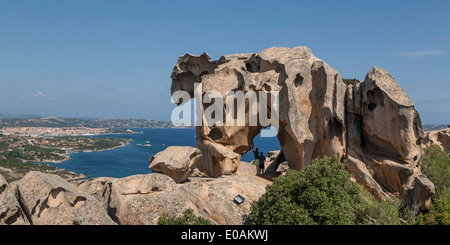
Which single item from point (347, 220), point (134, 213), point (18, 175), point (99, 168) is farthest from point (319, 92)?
point (99, 168)

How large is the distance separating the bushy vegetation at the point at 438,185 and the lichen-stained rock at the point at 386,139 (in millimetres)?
1013

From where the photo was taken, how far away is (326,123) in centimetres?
2631

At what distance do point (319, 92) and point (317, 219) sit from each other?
1435 cm

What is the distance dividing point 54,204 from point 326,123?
1964cm

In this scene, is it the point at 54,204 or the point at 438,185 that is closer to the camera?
the point at 54,204

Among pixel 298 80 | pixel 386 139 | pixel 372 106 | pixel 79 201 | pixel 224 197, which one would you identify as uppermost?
pixel 298 80

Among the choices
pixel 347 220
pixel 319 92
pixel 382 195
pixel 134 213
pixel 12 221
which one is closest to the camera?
pixel 12 221

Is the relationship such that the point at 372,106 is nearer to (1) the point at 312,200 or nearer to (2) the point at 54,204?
(1) the point at 312,200

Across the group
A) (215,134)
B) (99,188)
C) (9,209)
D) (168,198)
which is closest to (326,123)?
(215,134)

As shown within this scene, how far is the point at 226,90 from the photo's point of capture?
2866cm

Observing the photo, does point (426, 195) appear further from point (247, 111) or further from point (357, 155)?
point (247, 111)

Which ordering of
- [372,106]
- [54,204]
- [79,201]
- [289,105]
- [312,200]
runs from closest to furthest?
[312,200] → [54,204] → [79,201] → [372,106] → [289,105]

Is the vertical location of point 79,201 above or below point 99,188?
above

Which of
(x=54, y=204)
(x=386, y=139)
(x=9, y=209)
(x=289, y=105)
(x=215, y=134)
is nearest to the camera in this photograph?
(x=9, y=209)
